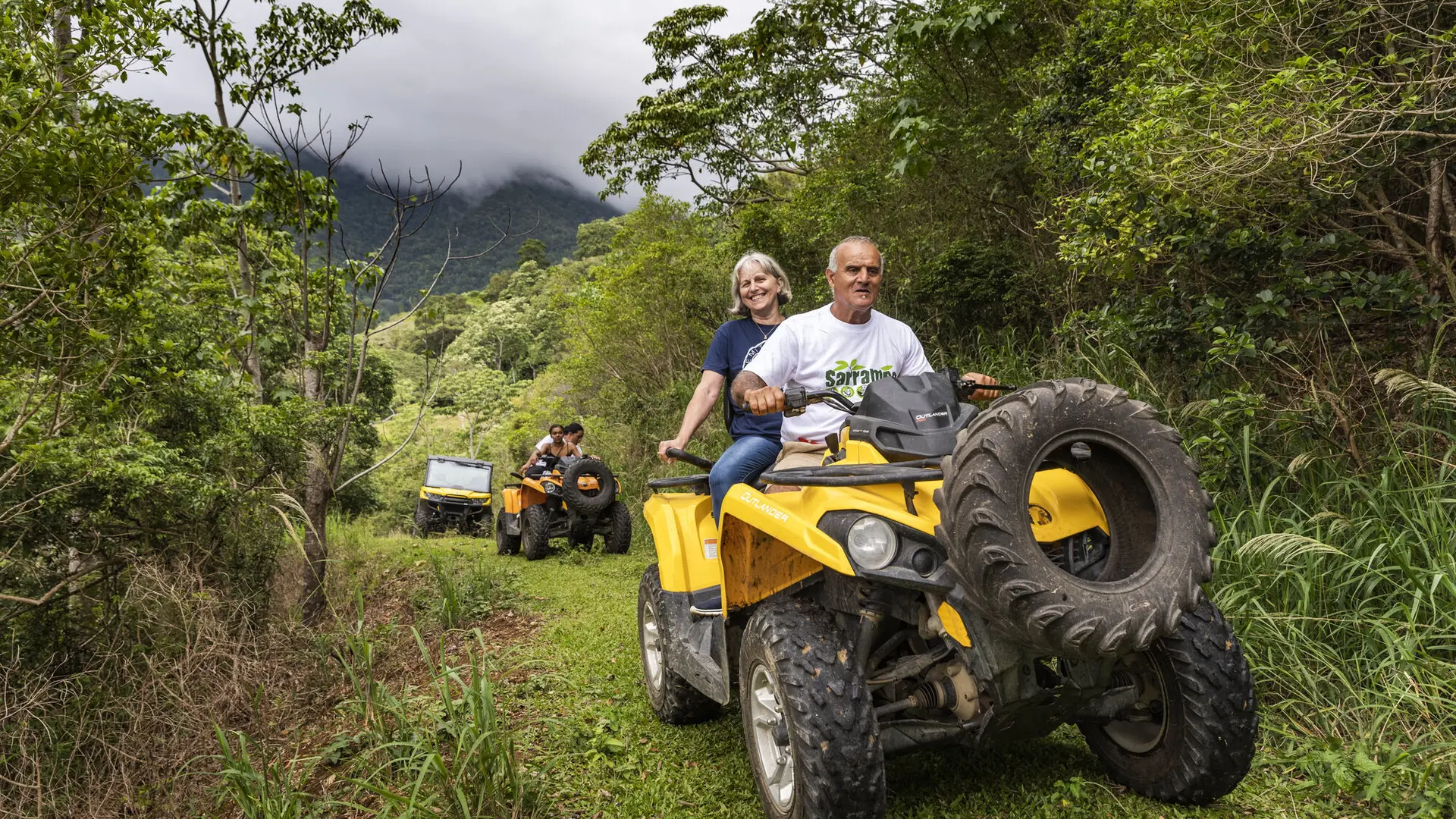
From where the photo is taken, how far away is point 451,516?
16406 mm

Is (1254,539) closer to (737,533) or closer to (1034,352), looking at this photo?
(737,533)

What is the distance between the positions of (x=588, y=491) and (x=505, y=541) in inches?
81.7

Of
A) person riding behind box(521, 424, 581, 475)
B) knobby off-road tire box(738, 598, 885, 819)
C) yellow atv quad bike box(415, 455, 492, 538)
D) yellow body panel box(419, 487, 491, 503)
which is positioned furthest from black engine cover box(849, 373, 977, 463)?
yellow body panel box(419, 487, 491, 503)

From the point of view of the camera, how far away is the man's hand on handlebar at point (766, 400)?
8.24ft

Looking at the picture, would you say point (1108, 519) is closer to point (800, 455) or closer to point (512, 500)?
point (800, 455)

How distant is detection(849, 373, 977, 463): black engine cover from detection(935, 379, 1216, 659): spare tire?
337mm

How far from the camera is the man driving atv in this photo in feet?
9.85

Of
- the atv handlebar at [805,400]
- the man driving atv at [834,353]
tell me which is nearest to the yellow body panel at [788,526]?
the atv handlebar at [805,400]

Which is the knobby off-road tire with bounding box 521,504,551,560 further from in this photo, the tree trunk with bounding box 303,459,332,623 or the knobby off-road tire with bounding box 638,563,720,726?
the knobby off-road tire with bounding box 638,563,720,726

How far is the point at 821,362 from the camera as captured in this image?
3.05 m

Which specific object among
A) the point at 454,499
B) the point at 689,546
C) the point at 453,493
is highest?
the point at 689,546

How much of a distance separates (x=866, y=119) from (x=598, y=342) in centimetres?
968

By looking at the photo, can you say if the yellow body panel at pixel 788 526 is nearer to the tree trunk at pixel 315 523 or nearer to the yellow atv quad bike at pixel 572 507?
the tree trunk at pixel 315 523

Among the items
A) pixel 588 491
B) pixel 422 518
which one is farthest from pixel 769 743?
pixel 422 518
